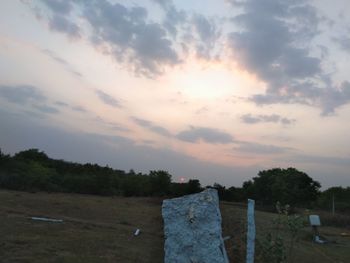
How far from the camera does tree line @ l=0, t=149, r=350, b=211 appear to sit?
116 ft

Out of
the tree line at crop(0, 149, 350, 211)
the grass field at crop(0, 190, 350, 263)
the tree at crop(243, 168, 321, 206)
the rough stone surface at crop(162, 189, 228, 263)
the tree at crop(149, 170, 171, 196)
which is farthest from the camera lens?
the tree at crop(243, 168, 321, 206)

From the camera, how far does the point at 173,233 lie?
Answer: 11.5m

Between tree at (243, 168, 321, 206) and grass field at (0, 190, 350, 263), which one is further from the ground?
tree at (243, 168, 321, 206)

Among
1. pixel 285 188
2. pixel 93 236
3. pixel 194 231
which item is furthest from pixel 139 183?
pixel 194 231

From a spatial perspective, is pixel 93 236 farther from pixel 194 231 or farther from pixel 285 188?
pixel 285 188

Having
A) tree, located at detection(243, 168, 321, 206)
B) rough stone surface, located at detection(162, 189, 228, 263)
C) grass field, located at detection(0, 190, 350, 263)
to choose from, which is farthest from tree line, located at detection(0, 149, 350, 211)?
rough stone surface, located at detection(162, 189, 228, 263)

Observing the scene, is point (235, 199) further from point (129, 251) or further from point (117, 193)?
point (129, 251)

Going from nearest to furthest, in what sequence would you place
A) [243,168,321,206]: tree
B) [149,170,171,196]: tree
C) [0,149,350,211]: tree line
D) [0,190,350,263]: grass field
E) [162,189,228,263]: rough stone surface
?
[162,189,228,263]: rough stone surface, [0,190,350,263]: grass field, [0,149,350,211]: tree line, [149,170,171,196]: tree, [243,168,321,206]: tree

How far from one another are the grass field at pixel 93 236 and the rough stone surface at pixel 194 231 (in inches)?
53.4

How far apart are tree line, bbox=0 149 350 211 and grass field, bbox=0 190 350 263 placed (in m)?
10.5

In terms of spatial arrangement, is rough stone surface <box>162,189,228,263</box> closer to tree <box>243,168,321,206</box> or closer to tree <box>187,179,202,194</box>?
tree <box>187,179,202,194</box>

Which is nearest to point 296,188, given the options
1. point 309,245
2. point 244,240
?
point 309,245

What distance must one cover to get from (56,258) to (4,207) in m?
8.52

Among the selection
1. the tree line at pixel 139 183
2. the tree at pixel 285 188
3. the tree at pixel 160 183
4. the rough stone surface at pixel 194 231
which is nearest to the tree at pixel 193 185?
the tree line at pixel 139 183
